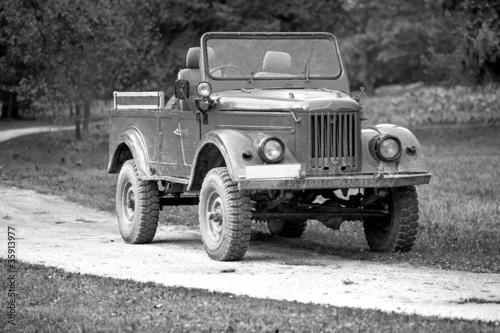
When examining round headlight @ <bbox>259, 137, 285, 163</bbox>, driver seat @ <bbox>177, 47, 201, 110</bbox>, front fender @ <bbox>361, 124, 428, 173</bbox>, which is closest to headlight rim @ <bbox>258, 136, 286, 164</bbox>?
round headlight @ <bbox>259, 137, 285, 163</bbox>

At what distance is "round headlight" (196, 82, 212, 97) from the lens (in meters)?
11.1

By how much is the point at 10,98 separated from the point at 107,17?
20027 millimetres

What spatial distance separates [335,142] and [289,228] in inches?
105

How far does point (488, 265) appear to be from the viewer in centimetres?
1032

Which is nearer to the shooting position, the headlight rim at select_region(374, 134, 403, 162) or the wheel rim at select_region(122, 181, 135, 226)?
the headlight rim at select_region(374, 134, 403, 162)

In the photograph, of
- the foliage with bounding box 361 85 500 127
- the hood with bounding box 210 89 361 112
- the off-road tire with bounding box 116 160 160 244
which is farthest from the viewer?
the foliage with bounding box 361 85 500 127

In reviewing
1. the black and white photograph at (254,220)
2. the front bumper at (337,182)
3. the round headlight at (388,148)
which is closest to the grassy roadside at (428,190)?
the black and white photograph at (254,220)

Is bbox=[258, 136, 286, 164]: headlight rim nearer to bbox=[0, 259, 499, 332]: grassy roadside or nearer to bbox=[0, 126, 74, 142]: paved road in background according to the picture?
bbox=[0, 259, 499, 332]: grassy roadside

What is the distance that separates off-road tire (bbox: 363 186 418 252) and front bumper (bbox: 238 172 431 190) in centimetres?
42

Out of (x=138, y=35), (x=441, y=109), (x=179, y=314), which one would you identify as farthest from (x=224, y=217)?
(x=441, y=109)

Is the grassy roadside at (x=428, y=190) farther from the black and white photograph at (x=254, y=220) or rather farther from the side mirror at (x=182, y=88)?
the side mirror at (x=182, y=88)

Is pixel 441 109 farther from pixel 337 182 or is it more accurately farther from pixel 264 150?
pixel 264 150

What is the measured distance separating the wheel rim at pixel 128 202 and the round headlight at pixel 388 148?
126 inches

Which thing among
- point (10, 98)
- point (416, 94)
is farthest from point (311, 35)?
point (416, 94)
